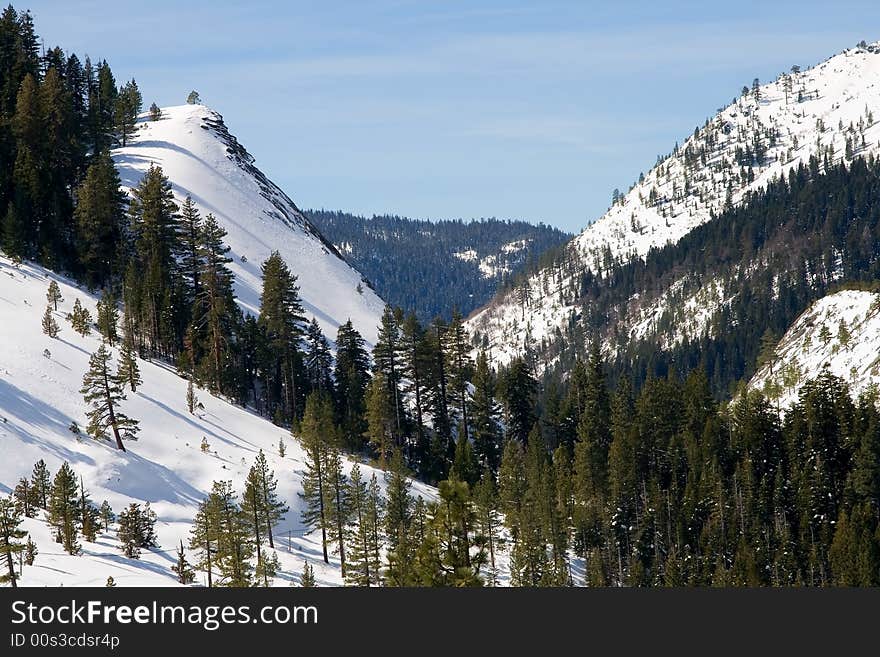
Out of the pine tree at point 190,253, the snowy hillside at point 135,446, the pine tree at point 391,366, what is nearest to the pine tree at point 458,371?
the pine tree at point 391,366

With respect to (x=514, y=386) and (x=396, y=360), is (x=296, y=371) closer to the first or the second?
(x=396, y=360)

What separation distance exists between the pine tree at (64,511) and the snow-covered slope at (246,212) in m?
51.5

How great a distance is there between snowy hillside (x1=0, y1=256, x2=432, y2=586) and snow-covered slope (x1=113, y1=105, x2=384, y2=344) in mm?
29625

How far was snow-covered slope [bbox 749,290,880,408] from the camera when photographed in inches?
4519

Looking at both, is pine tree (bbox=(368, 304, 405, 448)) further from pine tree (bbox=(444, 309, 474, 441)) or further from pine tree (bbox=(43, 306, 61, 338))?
pine tree (bbox=(43, 306, 61, 338))

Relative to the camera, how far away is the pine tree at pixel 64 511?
178 ft

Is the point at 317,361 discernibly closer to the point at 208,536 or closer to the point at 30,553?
the point at 208,536

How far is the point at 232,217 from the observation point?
429 feet

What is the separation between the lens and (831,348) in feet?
407

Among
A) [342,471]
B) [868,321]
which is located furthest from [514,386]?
[868,321]

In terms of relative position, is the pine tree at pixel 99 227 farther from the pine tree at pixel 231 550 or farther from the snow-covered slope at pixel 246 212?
the pine tree at pixel 231 550

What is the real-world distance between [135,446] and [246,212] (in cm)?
6740

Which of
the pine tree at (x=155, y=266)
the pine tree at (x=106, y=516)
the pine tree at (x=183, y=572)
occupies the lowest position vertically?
the pine tree at (x=183, y=572)

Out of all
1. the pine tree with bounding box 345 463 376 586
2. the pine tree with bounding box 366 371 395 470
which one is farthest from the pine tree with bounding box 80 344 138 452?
the pine tree with bounding box 366 371 395 470
